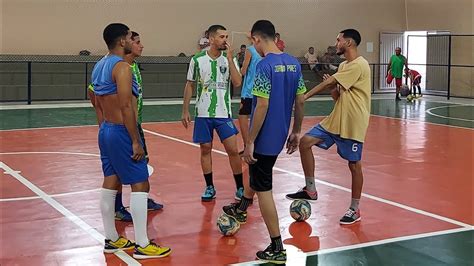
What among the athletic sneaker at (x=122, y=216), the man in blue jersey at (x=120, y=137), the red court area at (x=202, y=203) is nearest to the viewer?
the man in blue jersey at (x=120, y=137)

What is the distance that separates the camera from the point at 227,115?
743 centimetres

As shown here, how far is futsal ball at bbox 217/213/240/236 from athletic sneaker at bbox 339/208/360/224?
120 cm

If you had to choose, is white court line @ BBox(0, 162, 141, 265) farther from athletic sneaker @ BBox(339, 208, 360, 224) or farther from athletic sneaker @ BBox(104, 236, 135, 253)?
athletic sneaker @ BBox(339, 208, 360, 224)

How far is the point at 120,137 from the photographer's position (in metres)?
5.29

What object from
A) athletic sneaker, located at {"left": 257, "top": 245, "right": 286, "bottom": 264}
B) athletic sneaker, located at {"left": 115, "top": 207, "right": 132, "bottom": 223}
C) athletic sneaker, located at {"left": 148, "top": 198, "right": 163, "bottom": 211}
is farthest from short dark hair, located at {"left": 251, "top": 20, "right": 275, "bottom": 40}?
athletic sneaker, located at {"left": 148, "top": 198, "right": 163, "bottom": 211}

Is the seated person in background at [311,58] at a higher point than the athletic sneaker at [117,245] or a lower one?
higher

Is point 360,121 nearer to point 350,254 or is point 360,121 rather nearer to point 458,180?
point 350,254

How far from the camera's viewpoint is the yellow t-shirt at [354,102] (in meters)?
6.62

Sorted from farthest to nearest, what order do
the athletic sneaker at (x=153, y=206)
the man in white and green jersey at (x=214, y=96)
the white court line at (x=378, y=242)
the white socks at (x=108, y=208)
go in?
the man in white and green jersey at (x=214, y=96) → the athletic sneaker at (x=153, y=206) → the white court line at (x=378, y=242) → the white socks at (x=108, y=208)

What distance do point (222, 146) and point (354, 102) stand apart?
545 cm

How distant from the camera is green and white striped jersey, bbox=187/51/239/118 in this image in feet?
24.2

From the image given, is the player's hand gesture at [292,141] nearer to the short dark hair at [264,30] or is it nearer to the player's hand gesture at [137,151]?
Answer: the short dark hair at [264,30]

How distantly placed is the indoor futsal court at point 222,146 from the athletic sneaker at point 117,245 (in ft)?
0.21

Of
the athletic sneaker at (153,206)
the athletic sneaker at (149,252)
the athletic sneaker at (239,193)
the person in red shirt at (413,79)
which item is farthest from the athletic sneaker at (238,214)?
the person in red shirt at (413,79)
